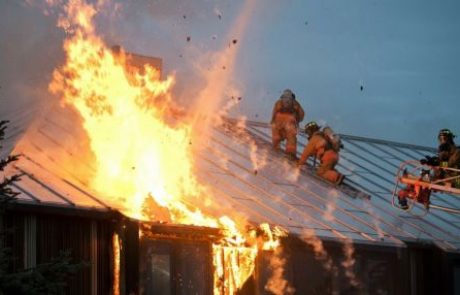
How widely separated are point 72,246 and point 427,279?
32.3 feet

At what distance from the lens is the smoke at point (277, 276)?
1984 centimetres

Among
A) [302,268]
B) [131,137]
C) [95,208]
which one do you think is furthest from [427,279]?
[95,208]

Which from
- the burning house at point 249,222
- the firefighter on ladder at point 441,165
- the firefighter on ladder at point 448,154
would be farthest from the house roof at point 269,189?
the firefighter on ladder at point 448,154

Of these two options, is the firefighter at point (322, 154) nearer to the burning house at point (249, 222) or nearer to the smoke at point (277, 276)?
the burning house at point (249, 222)

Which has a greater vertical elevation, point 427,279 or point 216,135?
point 216,135

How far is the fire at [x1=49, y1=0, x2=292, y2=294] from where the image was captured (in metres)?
18.8

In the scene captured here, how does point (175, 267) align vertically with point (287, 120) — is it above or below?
below

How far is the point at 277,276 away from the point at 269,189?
3387mm

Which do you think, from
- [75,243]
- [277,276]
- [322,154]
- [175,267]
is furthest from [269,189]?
[75,243]

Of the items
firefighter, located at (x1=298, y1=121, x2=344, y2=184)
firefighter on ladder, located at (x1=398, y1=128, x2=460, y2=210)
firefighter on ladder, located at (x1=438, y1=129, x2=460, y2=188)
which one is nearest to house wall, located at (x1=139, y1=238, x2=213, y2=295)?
firefighter on ladder, located at (x1=398, y1=128, x2=460, y2=210)

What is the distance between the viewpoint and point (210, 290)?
61.0 feet

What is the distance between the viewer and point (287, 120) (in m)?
27.2

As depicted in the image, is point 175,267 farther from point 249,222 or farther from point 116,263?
point 249,222

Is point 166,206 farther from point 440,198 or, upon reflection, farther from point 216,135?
point 440,198
